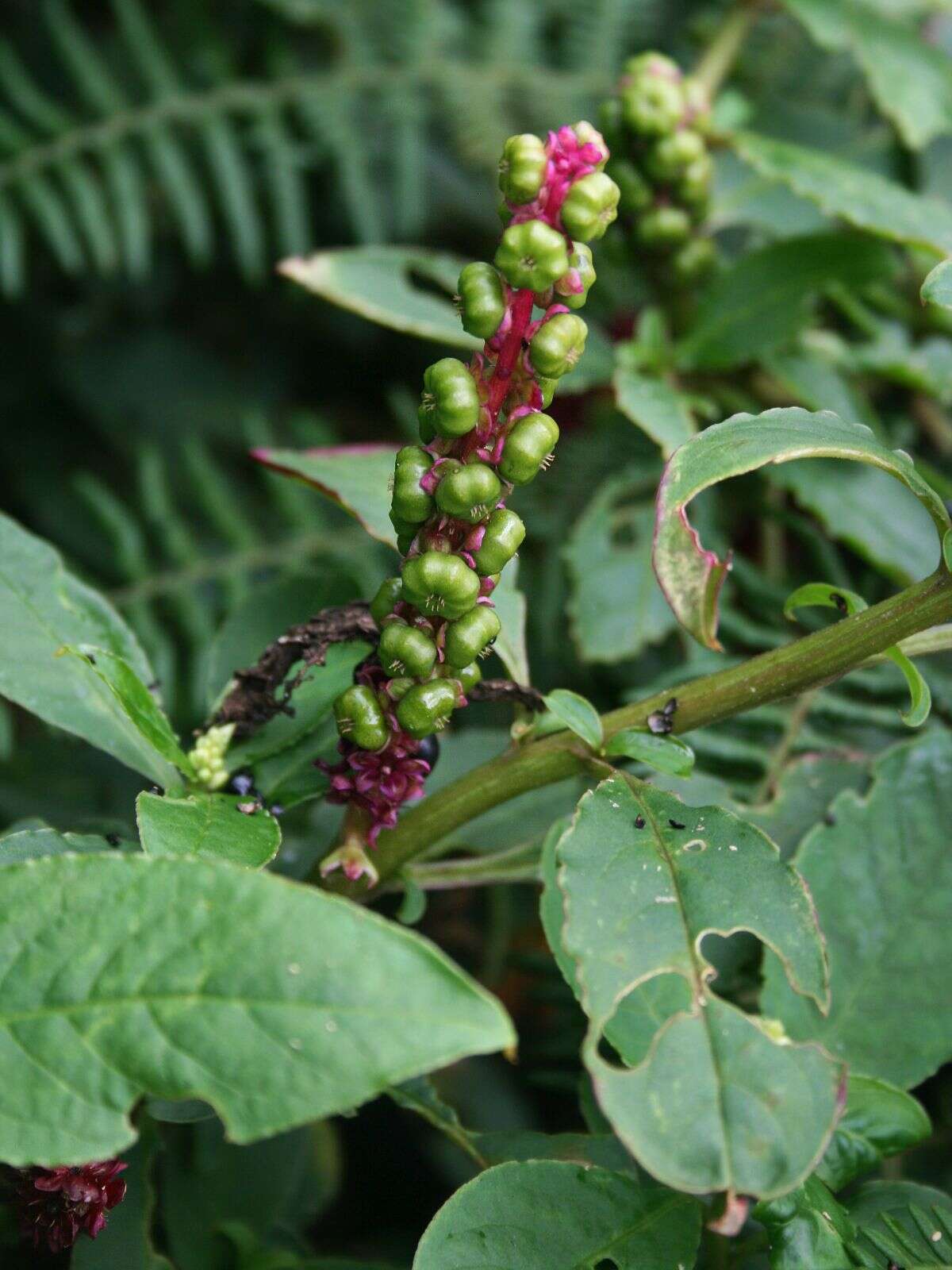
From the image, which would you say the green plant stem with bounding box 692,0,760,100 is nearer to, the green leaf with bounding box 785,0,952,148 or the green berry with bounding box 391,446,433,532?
the green leaf with bounding box 785,0,952,148

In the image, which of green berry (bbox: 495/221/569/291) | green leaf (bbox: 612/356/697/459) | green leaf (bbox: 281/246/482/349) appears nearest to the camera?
green berry (bbox: 495/221/569/291)

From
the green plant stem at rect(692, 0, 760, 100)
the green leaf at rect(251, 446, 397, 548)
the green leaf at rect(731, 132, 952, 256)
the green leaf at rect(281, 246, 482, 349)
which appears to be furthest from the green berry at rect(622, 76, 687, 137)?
the green leaf at rect(251, 446, 397, 548)

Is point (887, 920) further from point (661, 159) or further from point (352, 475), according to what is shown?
point (661, 159)

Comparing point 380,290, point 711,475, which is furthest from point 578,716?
point 380,290

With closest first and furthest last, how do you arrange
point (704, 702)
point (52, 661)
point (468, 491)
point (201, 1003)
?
point (201, 1003) → point (468, 491) → point (704, 702) → point (52, 661)

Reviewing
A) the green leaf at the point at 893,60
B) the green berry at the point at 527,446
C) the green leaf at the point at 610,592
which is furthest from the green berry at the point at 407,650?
the green leaf at the point at 893,60

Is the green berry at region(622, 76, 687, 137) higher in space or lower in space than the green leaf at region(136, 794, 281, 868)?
higher

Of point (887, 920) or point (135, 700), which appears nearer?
point (135, 700)
